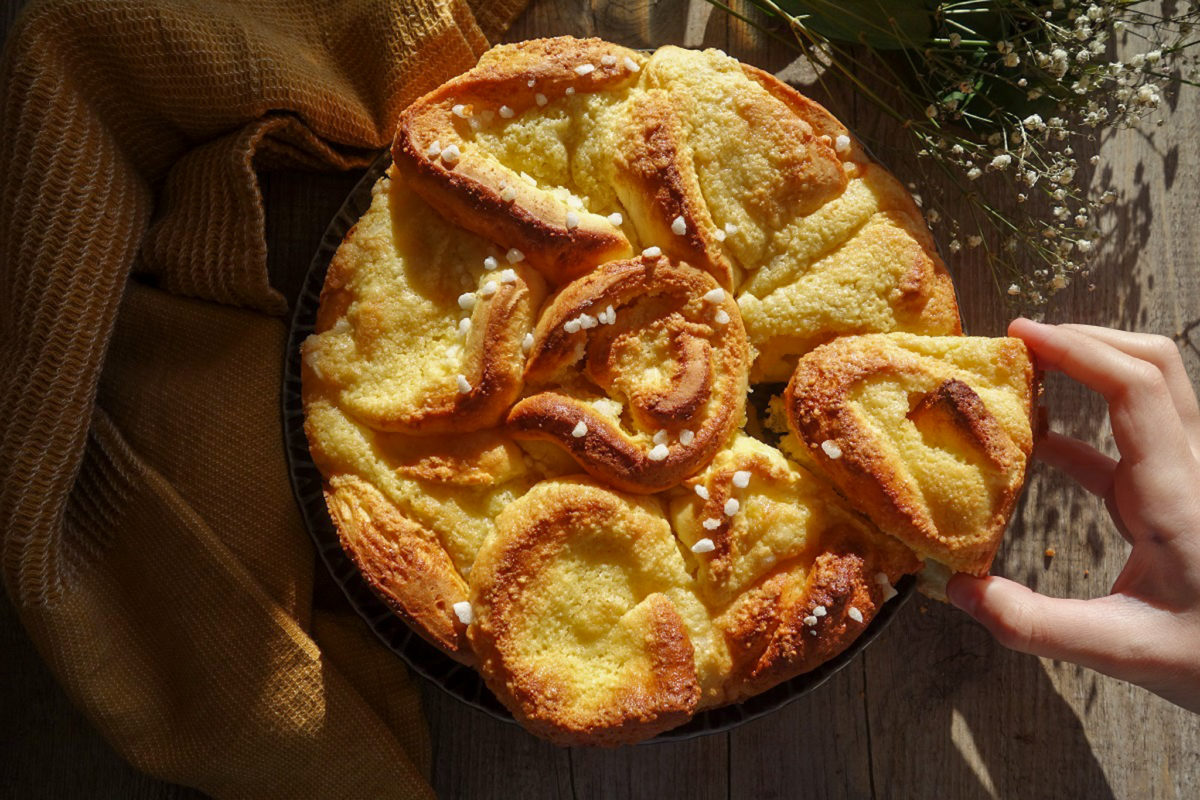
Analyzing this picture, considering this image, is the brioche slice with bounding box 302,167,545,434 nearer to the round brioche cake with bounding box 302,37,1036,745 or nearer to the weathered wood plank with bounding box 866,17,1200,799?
the round brioche cake with bounding box 302,37,1036,745

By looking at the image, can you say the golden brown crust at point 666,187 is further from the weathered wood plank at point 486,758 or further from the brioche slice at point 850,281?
the weathered wood plank at point 486,758

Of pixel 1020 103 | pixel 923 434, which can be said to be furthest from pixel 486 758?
pixel 1020 103

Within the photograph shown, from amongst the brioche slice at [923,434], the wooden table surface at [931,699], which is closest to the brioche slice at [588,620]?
the brioche slice at [923,434]

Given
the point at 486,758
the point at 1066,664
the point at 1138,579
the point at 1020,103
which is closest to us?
the point at 1138,579

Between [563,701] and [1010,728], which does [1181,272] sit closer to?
[1010,728]

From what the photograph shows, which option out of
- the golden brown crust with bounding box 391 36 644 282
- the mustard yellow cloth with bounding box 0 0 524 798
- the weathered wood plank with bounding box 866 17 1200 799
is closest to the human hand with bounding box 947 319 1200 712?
the weathered wood plank with bounding box 866 17 1200 799

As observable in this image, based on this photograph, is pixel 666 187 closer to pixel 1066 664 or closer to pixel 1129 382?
pixel 1129 382

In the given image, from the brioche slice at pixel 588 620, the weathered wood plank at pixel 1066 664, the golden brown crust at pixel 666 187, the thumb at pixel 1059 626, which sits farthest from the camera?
the weathered wood plank at pixel 1066 664
